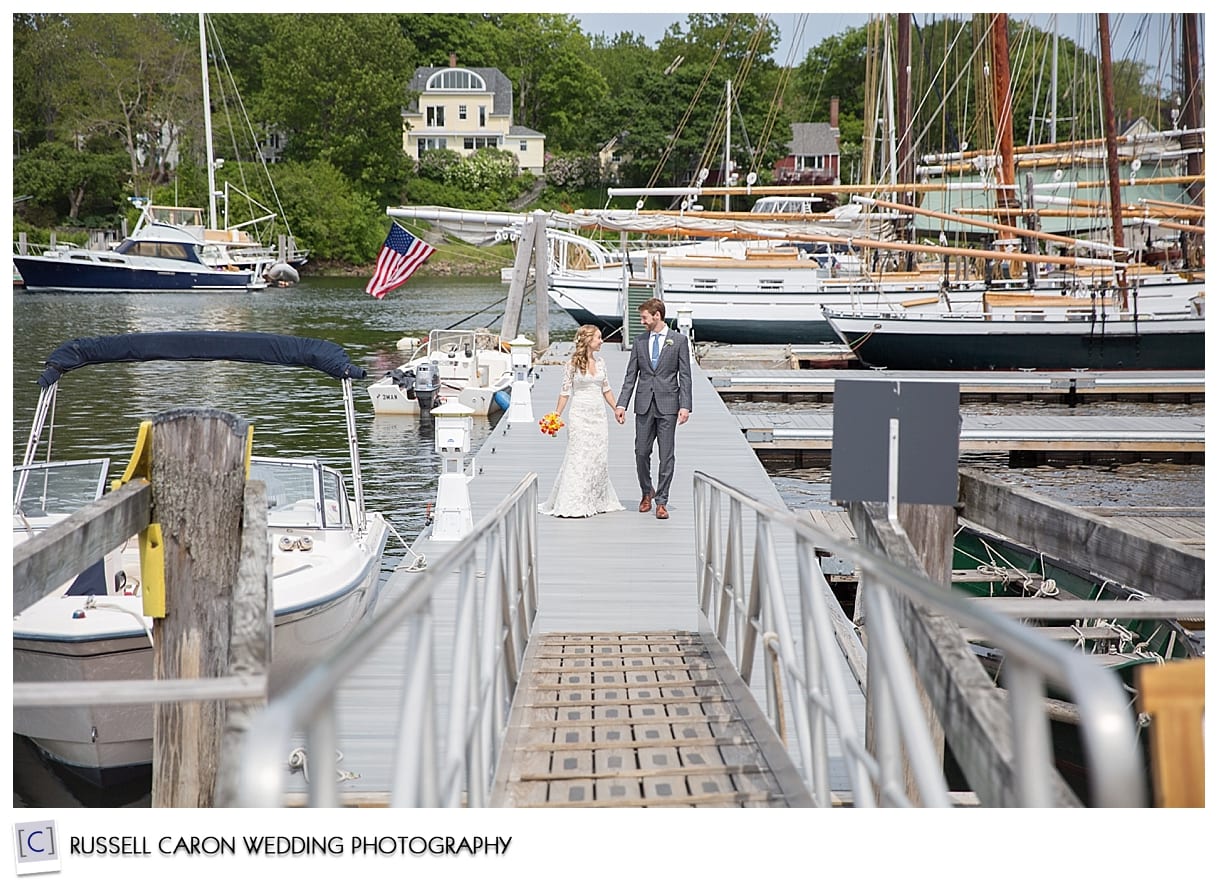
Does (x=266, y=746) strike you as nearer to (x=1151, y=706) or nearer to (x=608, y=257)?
(x=1151, y=706)

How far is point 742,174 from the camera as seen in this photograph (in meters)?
74.6

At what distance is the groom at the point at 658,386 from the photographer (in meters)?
10.2

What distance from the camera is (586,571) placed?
8898 millimetres

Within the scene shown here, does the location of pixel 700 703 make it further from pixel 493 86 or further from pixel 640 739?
pixel 493 86

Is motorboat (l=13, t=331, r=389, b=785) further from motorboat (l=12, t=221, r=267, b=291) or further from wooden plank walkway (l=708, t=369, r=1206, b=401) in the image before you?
motorboat (l=12, t=221, r=267, b=291)

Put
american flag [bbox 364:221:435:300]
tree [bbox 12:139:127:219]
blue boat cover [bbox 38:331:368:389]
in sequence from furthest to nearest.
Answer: tree [bbox 12:139:127:219]
american flag [bbox 364:221:435:300]
blue boat cover [bbox 38:331:368:389]

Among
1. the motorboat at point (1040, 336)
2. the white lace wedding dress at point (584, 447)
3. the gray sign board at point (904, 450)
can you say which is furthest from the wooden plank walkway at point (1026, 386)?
the gray sign board at point (904, 450)

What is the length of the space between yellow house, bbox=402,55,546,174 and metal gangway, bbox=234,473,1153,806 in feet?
271

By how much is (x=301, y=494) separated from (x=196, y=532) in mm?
5131

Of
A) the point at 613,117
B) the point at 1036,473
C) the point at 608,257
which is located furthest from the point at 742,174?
the point at 1036,473

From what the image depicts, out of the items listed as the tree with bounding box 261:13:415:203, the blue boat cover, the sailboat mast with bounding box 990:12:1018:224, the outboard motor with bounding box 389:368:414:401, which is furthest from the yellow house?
the blue boat cover

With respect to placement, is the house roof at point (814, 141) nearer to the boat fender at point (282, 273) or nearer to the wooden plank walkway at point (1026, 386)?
the boat fender at point (282, 273)

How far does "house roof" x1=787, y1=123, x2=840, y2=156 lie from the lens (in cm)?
8000

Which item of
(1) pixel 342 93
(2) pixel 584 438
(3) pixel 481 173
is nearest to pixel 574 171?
(3) pixel 481 173
